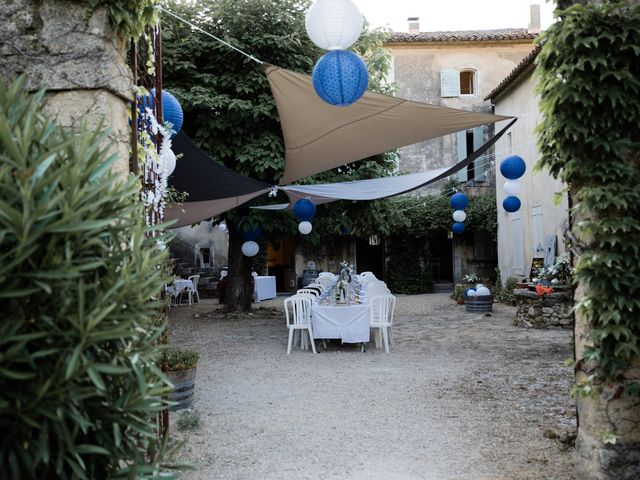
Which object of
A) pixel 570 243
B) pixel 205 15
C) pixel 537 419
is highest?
pixel 205 15

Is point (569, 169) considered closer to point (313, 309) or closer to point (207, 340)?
point (313, 309)

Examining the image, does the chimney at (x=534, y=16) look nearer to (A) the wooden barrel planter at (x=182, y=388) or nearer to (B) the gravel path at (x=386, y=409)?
(B) the gravel path at (x=386, y=409)

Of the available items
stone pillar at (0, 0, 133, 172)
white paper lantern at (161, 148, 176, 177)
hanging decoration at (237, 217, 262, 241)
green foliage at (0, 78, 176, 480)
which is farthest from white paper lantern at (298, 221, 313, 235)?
green foliage at (0, 78, 176, 480)

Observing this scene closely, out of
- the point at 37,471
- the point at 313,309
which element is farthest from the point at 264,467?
the point at 313,309

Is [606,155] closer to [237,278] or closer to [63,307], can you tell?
[63,307]

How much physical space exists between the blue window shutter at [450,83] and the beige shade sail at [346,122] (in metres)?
9.94

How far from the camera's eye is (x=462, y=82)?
623 inches

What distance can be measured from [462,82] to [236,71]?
29.6ft

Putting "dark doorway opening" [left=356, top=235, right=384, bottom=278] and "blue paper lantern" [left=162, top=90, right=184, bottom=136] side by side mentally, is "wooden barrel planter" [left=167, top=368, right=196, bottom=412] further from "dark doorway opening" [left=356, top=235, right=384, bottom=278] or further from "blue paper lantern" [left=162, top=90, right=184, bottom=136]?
"dark doorway opening" [left=356, top=235, right=384, bottom=278]

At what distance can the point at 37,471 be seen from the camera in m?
1.46

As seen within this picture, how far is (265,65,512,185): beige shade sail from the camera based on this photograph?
4938 mm

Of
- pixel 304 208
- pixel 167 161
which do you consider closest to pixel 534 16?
pixel 304 208

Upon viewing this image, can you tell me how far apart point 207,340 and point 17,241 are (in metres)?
6.60

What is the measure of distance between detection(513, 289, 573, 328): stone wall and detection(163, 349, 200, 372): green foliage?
5800 mm
